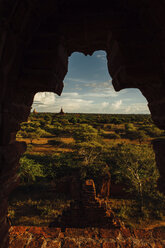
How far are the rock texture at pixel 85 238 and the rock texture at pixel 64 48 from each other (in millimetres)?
1592

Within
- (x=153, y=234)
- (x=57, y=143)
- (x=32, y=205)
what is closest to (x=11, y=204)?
(x=32, y=205)

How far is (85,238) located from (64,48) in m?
3.79

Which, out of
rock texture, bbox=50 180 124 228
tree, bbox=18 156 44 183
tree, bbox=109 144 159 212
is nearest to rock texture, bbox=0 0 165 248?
rock texture, bbox=50 180 124 228

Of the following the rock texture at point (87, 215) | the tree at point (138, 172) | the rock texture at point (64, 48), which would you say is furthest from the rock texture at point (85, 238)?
the tree at point (138, 172)

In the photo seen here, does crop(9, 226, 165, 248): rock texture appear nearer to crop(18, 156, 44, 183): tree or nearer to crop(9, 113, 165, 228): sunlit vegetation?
crop(9, 113, 165, 228): sunlit vegetation

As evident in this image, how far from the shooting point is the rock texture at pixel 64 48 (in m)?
1.40

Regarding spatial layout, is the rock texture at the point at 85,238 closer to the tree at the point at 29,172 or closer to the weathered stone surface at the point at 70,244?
the weathered stone surface at the point at 70,244

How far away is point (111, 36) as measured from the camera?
1.56 meters

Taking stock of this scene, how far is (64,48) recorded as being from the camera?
176 cm

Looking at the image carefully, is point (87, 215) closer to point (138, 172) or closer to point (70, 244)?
point (70, 244)

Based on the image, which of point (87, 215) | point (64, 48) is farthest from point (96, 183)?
point (64, 48)

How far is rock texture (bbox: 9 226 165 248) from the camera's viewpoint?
297 centimetres

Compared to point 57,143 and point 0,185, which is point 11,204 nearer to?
point 0,185

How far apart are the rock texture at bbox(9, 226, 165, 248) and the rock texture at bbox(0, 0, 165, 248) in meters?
1.59
